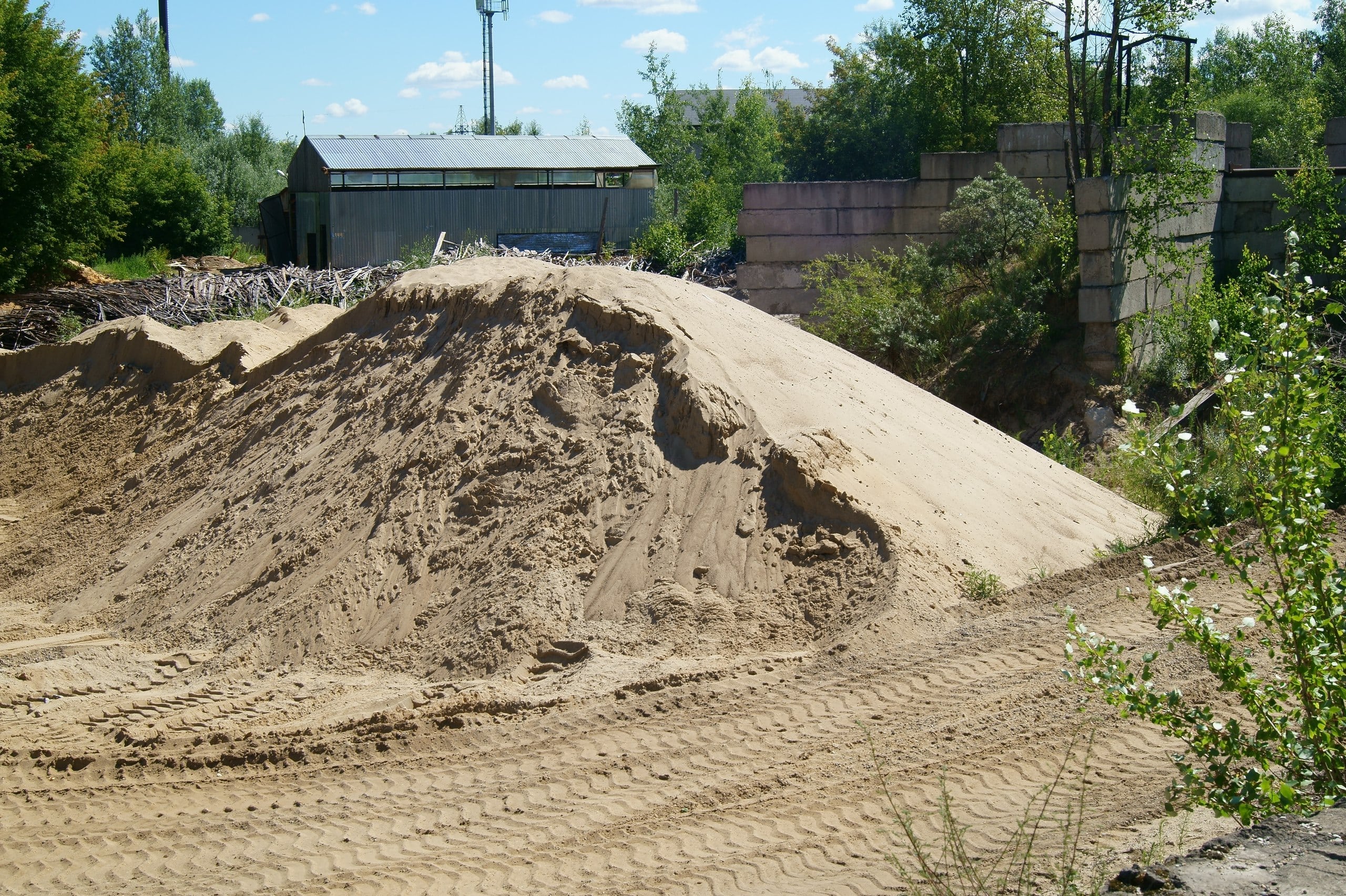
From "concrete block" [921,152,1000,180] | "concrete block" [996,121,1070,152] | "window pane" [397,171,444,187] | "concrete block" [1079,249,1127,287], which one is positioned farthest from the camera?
"window pane" [397,171,444,187]

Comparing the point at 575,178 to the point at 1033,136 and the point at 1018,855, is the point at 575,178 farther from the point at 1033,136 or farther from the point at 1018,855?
the point at 1018,855

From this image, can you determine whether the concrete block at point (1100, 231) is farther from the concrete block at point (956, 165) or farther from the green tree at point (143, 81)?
the green tree at point (143, 81)

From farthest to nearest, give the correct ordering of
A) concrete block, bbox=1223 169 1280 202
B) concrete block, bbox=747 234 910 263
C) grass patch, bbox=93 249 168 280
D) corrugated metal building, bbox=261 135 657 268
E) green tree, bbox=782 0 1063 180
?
1. grass patch, bbox=93 249 168 280
2. corrugated metal building, bbox=261 135 657 268
3. green tree, bbox=782 0 1063 180
4. concrete block, bbox=747 234 910 263
5. concrete block, bbox=1223 169 1280 202

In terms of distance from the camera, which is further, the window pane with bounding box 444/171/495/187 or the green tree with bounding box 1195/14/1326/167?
the window pane with bounding box 444/171/495/187

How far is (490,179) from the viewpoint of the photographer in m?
22.8

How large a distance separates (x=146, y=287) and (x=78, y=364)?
14.9 feet

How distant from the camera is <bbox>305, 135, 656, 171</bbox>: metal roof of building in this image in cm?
2192

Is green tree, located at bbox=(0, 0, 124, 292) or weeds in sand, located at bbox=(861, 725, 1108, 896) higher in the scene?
green tree, located at bbox=(0, 0, 124, 292)

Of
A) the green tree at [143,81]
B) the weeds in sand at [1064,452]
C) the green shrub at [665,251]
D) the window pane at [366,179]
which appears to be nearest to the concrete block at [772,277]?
the weeds in sand at [1064,452]

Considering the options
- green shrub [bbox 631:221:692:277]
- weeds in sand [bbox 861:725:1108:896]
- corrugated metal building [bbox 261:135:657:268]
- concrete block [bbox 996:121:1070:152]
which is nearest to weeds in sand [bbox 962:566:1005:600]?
weeds in sand [bbox 861:725:1108:896]

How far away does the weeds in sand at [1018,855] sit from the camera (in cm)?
321

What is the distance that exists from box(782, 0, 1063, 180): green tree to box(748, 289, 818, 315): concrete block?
11.0ft

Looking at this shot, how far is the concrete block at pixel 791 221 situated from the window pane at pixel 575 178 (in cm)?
955

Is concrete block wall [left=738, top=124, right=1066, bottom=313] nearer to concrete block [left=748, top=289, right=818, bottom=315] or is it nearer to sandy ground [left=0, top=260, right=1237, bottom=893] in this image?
concrete block [left=748, top=289, right=818, bottom=315]
